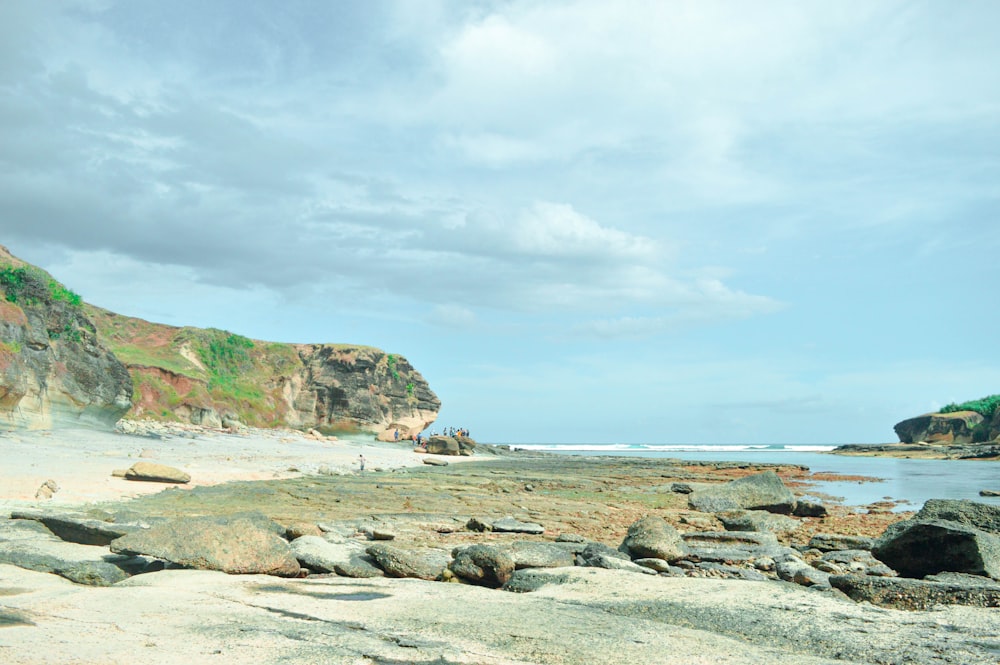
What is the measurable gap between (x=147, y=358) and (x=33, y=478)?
41.3 metres

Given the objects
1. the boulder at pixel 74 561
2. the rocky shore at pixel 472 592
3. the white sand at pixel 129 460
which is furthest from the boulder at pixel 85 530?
the white sand at pixel 129 460

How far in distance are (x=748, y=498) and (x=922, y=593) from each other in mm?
14958

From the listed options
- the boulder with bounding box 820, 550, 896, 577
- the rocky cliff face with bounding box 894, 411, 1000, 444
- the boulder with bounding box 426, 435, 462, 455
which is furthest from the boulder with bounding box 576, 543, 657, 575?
the rocky cliff face with bounding box 894, 411, 1000, 444

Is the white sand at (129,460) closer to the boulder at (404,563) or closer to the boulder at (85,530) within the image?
the boulder at (85,530)

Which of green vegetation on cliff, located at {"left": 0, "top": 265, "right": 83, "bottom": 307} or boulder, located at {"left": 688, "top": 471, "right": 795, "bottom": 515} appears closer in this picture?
boulder, located at {"left": 688, "top": 471, "right": 795, "bottom": 515}

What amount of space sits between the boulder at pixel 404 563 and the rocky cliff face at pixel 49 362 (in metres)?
24.0

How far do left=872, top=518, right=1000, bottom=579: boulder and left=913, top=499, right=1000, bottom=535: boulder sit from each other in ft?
11.6

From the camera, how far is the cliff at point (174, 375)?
98.9 ft

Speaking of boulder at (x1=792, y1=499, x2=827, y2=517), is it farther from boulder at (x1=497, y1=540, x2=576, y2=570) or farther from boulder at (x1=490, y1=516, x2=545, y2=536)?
boulder at (x1=497, y1=540, x2=576, y2=570)

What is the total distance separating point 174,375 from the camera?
2042 inches

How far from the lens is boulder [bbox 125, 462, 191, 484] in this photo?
61.1 ft

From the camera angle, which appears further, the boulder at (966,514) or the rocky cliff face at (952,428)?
the rocky cliff face at (952,428)

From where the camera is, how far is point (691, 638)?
20.4 ft

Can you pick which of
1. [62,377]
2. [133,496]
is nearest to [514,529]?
[133,496]
